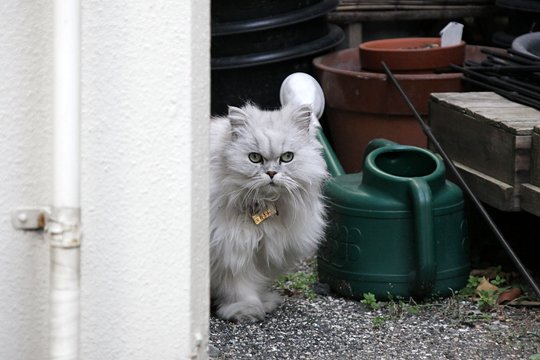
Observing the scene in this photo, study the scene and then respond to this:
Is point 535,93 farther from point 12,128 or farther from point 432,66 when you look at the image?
point 12,128

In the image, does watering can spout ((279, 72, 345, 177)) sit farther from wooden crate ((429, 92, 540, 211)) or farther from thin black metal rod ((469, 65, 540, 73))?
thin black metal rod ((469, 65, 540, 73))

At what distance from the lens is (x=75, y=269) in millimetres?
2004

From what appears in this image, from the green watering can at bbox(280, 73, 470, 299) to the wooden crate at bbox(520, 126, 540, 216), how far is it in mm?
245

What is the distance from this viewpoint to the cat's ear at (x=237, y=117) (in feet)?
10.8

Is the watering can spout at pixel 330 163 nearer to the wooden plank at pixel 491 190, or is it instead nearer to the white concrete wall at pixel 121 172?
the wooden plank at pixel 491 190

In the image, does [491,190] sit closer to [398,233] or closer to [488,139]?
[488,139]

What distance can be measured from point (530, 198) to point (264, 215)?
0.95 metres

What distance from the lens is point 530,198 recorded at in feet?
11.4

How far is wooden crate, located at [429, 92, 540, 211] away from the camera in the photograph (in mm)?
3527

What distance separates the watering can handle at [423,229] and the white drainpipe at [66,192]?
5.69ft

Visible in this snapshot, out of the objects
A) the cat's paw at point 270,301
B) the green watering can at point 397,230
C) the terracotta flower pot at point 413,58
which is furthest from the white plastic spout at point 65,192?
the terracotta flower pot at point 413,58

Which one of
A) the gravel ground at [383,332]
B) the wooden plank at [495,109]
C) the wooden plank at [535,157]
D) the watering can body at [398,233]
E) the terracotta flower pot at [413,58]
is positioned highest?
the terracotta flower pot at [413,58]

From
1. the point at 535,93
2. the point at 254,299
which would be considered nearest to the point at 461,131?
the point at 535,93

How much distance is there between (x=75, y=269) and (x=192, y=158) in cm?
33
